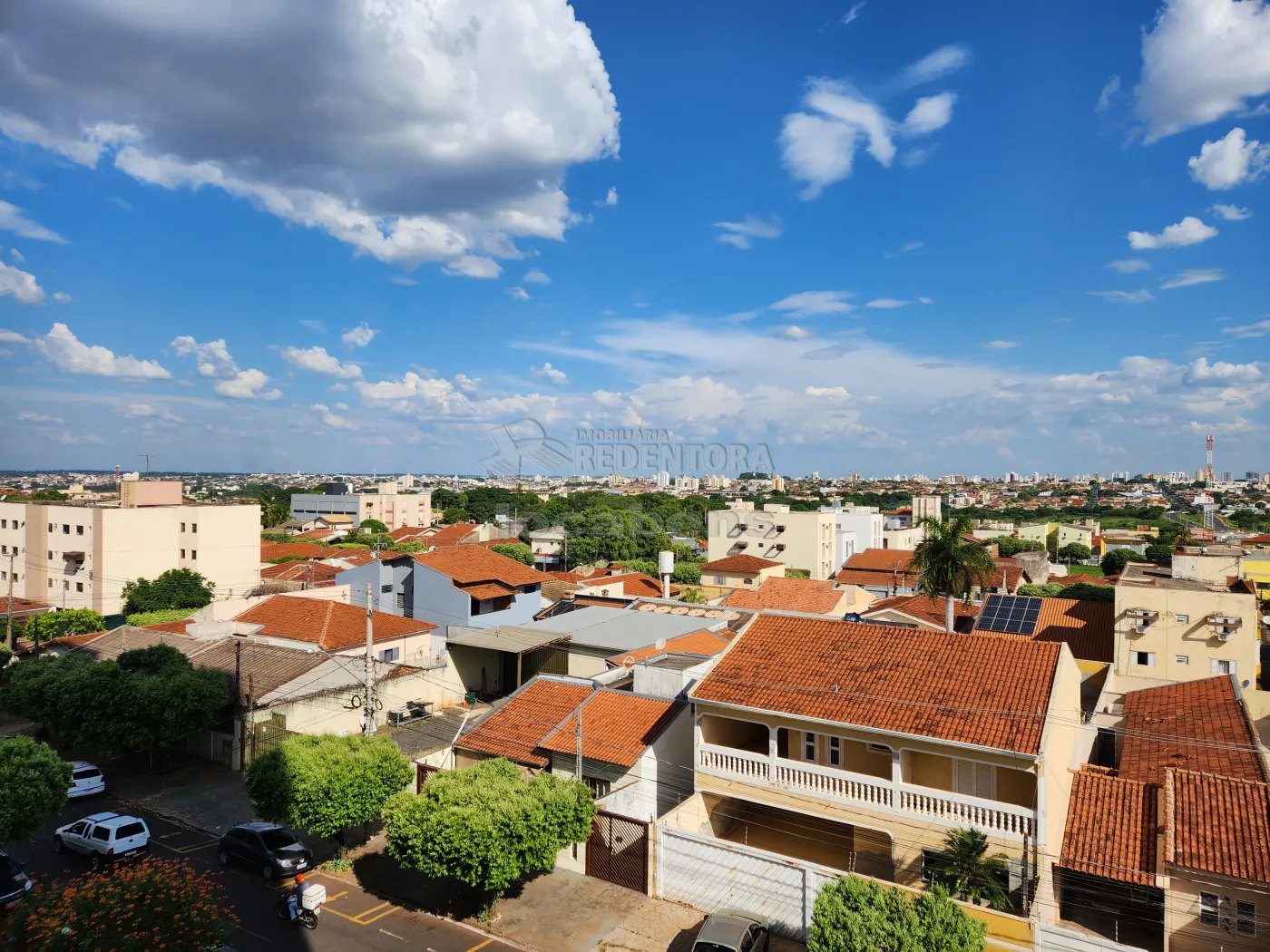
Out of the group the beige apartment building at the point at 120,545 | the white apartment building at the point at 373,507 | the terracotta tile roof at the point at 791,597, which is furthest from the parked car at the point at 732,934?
the white apartment building at the point at 373,507

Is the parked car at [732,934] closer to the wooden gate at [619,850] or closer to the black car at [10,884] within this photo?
the wooden gate at [619,850]

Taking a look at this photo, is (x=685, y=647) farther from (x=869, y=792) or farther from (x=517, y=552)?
(x=517, y=552)

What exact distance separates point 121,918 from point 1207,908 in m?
18.2

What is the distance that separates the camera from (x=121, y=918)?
34.0 ft

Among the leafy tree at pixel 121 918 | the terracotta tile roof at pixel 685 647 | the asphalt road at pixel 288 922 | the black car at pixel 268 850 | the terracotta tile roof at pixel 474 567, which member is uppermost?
the terracotta tile roof at pixel 474 567

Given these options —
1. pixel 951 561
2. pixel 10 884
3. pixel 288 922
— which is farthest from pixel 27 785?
pixel 951 561

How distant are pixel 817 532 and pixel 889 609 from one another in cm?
3182

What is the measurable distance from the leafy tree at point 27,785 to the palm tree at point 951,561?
29.8 m

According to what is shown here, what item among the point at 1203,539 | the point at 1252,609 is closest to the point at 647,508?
the point at 1203,539

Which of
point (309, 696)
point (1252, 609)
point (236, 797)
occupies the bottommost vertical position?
point (236, 797)

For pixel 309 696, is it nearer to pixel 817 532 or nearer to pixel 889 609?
pixel 889 609

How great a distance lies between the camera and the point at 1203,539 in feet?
265

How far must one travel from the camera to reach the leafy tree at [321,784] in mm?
16250

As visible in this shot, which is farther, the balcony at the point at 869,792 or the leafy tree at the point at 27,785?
the leafy tree at the point at 27,785
